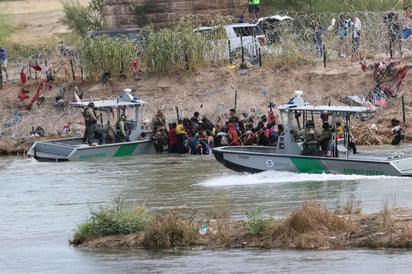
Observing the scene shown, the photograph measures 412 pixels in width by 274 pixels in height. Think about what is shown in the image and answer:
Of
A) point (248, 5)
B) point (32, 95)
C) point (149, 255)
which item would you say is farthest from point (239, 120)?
point (149, 255)

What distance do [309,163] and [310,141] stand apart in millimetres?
496

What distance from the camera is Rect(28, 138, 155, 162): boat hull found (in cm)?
3828

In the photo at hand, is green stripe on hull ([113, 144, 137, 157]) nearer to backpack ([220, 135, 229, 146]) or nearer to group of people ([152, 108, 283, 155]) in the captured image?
group of people ([152, 108, 283, 155])

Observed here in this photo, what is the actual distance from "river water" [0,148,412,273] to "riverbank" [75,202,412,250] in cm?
29

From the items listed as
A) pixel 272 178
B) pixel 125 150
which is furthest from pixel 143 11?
pixel 272 178

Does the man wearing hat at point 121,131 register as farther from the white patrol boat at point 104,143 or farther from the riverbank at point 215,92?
the riverbank at point 215,92

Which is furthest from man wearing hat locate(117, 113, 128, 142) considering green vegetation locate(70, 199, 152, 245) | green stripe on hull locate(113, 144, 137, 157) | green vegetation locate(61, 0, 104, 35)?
green vegetation locate(61, 0, 104, 35)

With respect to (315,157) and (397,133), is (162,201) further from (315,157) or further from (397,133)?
(397,133)

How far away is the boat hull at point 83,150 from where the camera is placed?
38281 millimetres

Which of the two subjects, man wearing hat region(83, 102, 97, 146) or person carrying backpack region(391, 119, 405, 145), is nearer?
person carrying backpack region(391, 119, 405, 145)

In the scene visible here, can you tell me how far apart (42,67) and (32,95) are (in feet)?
8.77

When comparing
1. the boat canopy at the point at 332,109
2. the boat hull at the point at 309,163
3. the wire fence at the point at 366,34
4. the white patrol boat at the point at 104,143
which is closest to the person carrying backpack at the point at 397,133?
the wire fence at the point at 366,34

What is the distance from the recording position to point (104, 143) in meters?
39.2

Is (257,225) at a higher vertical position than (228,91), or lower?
higher
